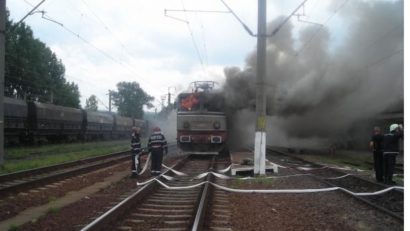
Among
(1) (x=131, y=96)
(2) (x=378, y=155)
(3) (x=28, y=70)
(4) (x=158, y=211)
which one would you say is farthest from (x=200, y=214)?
(1) (x=131, y=96)

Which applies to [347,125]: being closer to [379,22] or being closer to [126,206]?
[379,22]

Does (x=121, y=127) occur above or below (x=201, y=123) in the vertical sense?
above

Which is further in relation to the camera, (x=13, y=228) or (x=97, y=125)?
(x=97, y=125)

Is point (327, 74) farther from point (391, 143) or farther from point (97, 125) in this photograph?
point (97, 125)

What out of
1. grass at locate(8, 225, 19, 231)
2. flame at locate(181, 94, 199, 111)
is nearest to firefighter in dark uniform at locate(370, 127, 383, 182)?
grass at locate(8, 225, 19, 231)

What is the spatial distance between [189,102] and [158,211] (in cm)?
1457

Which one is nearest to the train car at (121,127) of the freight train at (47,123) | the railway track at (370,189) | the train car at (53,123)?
the freight train at (47,123)

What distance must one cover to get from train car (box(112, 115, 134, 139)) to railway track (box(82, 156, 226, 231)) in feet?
155

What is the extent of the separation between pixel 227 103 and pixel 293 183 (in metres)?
10.8

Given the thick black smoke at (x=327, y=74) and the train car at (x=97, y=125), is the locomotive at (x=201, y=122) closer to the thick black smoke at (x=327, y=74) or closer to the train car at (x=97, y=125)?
the thick black smoke at (x=327, y=74)

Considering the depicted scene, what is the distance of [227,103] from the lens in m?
24.0

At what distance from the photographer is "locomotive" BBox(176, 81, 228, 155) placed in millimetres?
22859

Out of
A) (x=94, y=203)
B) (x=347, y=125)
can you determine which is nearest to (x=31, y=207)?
(x=94, y=203)

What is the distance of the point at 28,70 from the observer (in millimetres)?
60969
